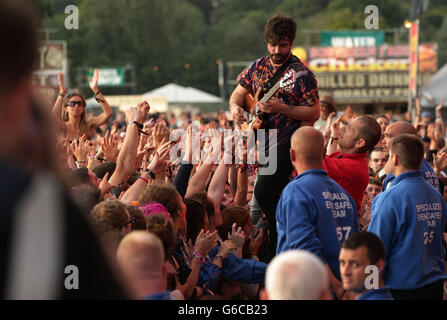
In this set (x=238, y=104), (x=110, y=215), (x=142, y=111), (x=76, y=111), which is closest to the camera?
(x=110, y=215)

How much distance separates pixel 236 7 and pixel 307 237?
97.9 m

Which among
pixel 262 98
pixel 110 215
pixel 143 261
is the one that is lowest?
pixel 143 261

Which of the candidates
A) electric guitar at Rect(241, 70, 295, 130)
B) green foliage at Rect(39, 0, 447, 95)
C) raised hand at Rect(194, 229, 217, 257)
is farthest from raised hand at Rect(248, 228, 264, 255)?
green foliage at Rect(39, 0, 447, 95)

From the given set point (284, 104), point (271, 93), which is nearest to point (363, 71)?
point (271, 93)

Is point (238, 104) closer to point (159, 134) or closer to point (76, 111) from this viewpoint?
point (159, 134)

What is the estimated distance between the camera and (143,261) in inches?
117

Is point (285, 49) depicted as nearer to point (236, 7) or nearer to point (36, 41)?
point (36, 41)

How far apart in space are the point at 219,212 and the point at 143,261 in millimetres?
2451

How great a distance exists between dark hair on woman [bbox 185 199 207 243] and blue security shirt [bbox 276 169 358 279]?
0.87 metres

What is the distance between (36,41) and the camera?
1.12 meters

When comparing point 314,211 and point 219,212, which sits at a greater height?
point 314,211

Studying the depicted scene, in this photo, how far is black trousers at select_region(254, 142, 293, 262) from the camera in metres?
5.59

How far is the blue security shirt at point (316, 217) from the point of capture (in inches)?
163

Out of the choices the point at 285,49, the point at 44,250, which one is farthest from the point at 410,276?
the point at 44,250
